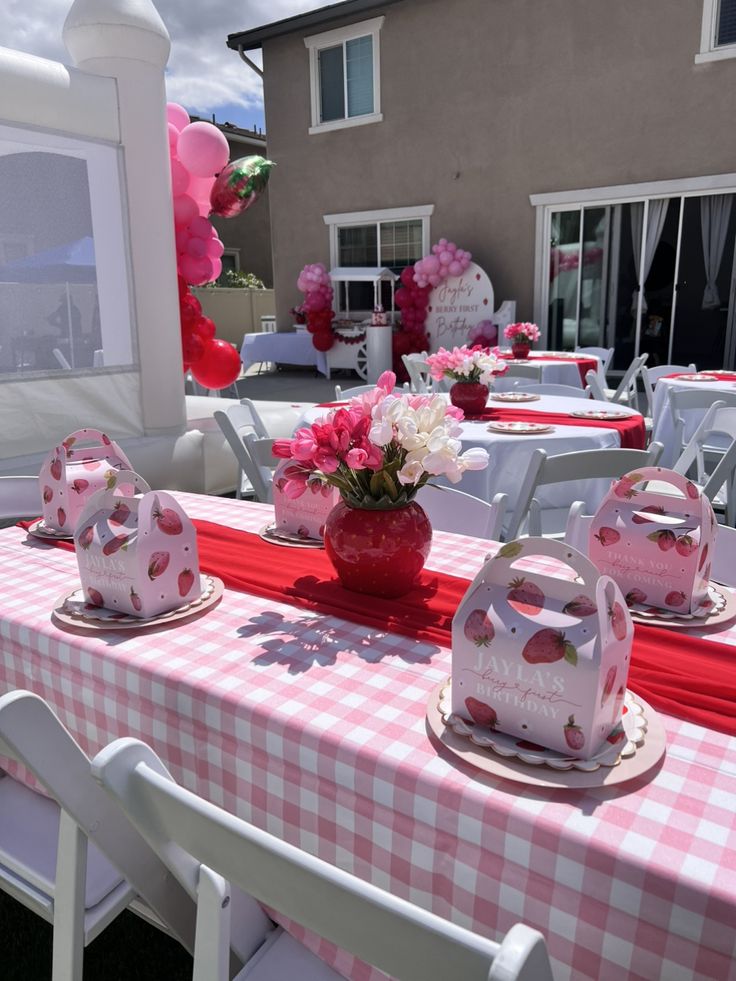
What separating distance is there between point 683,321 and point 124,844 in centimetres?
1198

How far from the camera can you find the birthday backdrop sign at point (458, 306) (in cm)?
998

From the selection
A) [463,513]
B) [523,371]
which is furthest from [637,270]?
[463,513]

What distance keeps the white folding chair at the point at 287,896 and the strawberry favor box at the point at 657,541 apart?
873 mm

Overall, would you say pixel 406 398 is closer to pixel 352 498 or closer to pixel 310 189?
pixel 352 498

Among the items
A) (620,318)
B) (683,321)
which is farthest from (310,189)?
(683,321)

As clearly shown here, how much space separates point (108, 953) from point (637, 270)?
969 centimetres

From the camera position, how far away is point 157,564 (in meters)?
1.33

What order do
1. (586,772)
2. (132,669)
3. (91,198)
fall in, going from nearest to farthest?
(586,772)
(132,669)
(91,198)

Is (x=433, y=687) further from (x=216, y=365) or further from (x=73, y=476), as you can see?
(x=216, y=365)

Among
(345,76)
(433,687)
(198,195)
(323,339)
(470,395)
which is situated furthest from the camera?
(345,76)

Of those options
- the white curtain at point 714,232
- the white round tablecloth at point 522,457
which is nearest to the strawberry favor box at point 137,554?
the white round tablecloth at point 522,457

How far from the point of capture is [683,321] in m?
11.2

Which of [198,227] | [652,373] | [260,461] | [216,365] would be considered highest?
[198,227]

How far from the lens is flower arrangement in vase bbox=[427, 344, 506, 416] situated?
136 inches
